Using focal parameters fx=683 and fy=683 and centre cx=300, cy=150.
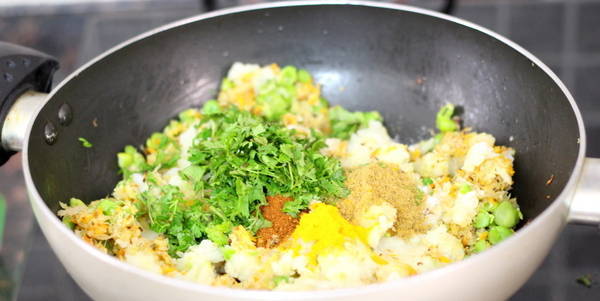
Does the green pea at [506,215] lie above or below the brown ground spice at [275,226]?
above

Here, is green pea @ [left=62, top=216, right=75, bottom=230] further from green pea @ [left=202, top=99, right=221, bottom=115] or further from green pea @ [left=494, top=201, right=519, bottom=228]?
green pea @ [left=494, top=201, right=519, bottom=228]

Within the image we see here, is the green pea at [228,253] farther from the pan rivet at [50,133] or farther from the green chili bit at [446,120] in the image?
the green chili bit at [446,120]

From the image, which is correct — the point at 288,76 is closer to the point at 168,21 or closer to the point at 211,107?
the point at 211,107

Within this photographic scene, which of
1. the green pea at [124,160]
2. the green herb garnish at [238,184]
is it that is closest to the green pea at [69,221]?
the green herb garnish at [238,184]

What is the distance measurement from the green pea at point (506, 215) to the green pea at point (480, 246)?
0.04m

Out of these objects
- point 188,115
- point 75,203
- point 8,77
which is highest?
point 8,77

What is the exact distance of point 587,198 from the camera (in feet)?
3.36

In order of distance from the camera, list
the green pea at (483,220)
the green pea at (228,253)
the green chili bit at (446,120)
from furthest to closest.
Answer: the green chili bit at (446,120)
the green pea at (483,220)
the green pea at (228,253)

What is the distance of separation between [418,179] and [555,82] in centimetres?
32

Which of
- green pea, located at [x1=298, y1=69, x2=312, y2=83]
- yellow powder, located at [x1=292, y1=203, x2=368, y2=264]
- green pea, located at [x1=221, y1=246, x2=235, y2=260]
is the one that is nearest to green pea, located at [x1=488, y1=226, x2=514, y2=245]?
yellow powder, located at [x1=292, y1=203, x2=368, y2=264]

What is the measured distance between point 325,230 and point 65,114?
57 cm

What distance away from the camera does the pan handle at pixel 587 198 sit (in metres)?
1.02

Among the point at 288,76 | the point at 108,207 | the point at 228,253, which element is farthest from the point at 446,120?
the point at 108,207

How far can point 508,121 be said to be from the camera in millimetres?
1390
